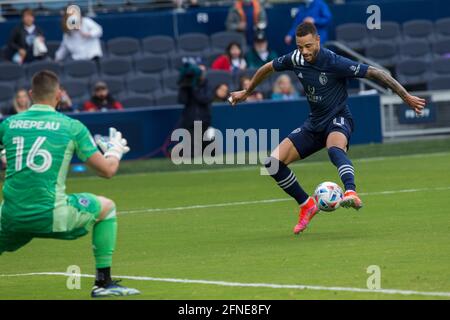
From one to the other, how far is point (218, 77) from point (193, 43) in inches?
70.5

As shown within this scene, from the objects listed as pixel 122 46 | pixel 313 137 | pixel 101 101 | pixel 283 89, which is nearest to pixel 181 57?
pixel 122 46

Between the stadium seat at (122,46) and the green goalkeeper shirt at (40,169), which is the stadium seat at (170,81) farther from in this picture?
the green goalkeeper shirt at (40,169)

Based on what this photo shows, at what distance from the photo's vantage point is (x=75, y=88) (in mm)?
26969

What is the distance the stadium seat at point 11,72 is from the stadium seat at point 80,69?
105cm

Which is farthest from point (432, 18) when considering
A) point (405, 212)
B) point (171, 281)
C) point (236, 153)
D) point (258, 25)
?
point (171, 281)

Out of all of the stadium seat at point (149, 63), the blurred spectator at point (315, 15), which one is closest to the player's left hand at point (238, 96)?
the blurred spectator at point (315, 15)

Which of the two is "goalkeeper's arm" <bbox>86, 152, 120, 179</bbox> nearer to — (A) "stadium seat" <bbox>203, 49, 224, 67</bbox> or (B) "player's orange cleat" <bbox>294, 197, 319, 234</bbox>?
(B) "player's orange cleat" <bbox>294, 197, 319, 234</bbox>

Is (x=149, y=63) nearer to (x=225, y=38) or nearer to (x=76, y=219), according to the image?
(x=225, y=38)

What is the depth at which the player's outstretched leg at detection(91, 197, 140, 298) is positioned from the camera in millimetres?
9656

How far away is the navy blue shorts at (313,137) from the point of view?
1399cm

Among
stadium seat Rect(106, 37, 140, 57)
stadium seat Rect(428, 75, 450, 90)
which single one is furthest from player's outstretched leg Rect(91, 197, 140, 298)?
stadium seat Rect(428, 75, 450, 90)

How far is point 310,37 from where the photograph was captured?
13570mm

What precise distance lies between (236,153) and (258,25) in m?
4.70
